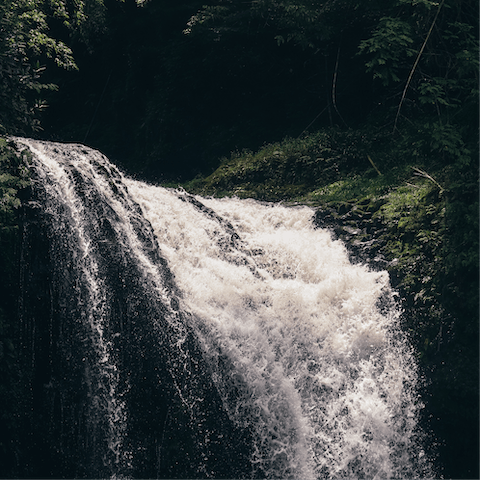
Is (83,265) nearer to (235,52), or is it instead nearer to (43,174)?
(43,174)

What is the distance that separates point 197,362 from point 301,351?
172 centimetres

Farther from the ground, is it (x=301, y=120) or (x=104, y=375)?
(x=301, y=120)

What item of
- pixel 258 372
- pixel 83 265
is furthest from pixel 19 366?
pixel 258 372

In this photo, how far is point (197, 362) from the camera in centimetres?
775

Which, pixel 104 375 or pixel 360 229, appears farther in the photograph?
pixel 360 229

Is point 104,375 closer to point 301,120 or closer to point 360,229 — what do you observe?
point 360,229

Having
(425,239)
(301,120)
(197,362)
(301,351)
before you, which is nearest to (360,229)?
(425,239)

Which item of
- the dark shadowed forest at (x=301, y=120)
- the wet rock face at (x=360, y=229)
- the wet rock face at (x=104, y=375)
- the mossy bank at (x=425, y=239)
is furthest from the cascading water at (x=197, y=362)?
the wet rock face at (x=360, y=229)

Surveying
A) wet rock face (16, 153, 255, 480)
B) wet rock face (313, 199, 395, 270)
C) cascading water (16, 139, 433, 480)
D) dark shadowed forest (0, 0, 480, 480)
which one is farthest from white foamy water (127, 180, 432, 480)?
dark shadowed forest (0, 0, 480, 480)

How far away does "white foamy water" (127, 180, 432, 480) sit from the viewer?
7566mm

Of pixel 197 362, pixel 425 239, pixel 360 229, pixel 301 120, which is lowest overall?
pixel 197 362

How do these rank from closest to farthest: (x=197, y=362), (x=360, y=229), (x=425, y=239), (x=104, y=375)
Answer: (x=104, y=375)
(x=197, y=362)
(x=425, y=239)
(x=360, y=229)

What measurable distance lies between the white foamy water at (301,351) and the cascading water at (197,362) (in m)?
0.02

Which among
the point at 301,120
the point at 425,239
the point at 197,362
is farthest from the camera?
the point at 301,120
